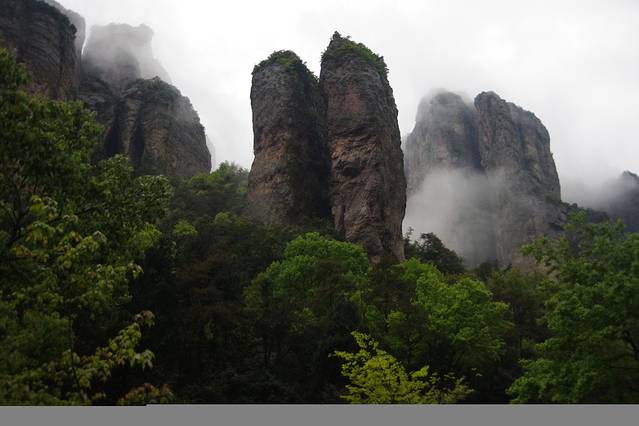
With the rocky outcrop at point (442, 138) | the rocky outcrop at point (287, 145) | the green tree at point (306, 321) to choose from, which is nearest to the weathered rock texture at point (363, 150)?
the rocky outcrop at point (287, 145)

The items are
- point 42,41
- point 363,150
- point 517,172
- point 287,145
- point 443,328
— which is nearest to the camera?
point 443,328

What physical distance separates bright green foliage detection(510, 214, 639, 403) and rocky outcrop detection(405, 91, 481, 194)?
10021cm

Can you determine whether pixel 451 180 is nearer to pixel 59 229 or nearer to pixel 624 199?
pixel 624 199

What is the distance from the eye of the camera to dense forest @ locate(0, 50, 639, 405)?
33.0ft

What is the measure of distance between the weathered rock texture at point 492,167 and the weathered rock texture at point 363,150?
134ft

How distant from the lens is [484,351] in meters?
31.1

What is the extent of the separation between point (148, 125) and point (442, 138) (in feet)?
208

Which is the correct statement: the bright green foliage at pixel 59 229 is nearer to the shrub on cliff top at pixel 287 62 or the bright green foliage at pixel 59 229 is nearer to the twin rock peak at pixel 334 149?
the twin rock peak at pixel 334 149

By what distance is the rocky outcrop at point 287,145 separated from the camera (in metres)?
61.9

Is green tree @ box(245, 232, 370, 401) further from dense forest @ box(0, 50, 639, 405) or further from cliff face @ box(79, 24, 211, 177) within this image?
cliff face @ box(79, 24, 211, 177)

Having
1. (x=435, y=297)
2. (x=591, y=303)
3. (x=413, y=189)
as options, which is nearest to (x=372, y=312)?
(x=435, y=297)

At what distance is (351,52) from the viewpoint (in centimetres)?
6700

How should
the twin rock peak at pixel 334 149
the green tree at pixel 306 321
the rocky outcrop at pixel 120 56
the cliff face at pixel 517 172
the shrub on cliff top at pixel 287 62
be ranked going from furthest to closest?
the rocky outcrop at pixel 120 56 < the cliff face at pixel 517 172 < the shrub on cliff top at pixel 287 62 < the twin rock peak at pixel 334 149 < the green tree at pixel 306 321

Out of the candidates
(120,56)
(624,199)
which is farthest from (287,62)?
(624,199)
